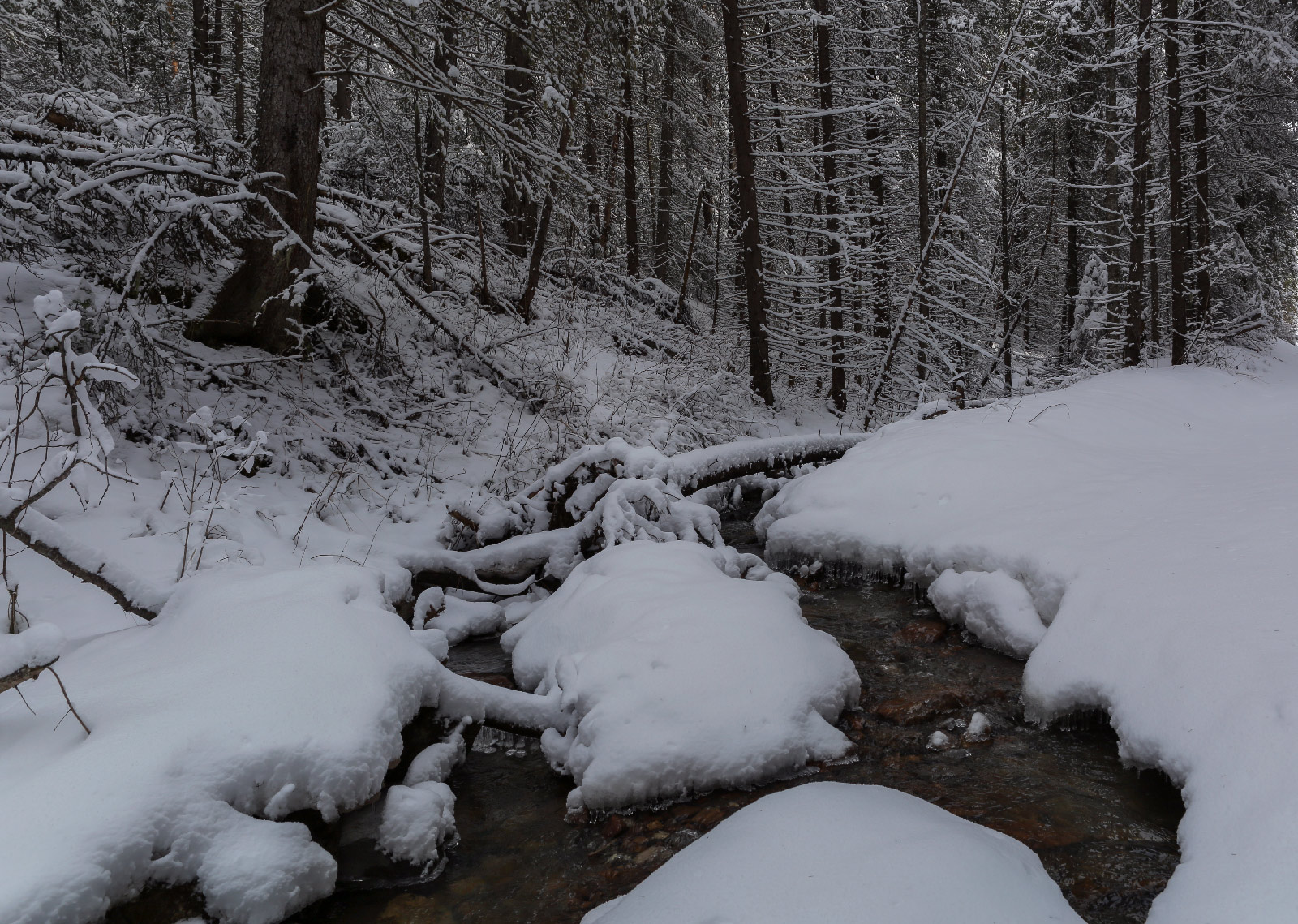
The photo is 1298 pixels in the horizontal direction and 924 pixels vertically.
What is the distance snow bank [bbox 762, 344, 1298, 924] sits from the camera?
2703 mm

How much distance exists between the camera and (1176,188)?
520 inches

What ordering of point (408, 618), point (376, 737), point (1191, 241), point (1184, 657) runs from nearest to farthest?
point (376, 737)
point (1184, 657)
point (408, 618)
point (1191, 241)

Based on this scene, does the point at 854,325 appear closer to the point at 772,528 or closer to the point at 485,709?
the point at 772,528

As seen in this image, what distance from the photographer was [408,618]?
5152mm

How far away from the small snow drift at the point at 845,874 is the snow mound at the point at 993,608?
1.85 meters

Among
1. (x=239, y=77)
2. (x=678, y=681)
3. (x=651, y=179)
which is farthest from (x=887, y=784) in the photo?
(x=651, y=179)

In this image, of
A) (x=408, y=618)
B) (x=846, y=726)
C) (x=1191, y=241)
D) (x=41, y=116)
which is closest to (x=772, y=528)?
(x=846, y=726)

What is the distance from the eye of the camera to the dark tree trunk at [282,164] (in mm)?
6414

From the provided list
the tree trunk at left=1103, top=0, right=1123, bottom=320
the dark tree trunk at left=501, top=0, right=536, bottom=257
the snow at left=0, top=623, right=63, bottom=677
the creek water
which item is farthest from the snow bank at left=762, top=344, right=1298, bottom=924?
the tree trunk at left=1103, top=0, right=1123, bottom=320

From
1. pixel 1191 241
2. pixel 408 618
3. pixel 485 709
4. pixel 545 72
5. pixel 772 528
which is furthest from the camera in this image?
pixel 1191 241

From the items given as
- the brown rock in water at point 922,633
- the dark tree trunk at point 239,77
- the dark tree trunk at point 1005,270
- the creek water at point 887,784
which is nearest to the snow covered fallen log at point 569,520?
the brown rock in water at point 922,633

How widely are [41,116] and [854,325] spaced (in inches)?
538

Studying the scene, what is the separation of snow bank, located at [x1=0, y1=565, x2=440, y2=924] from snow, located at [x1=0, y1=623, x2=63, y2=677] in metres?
0.38

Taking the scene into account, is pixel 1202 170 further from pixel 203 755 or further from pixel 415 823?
pixel 203 755
